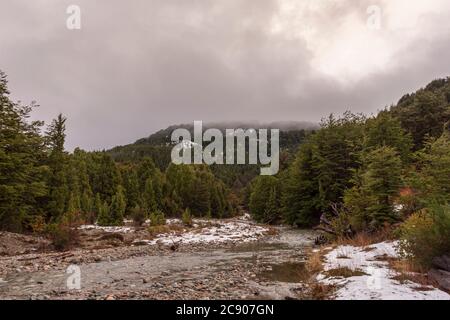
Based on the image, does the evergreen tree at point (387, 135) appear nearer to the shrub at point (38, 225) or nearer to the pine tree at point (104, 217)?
the shrub at point (38, 225)

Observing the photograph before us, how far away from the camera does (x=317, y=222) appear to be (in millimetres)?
49094

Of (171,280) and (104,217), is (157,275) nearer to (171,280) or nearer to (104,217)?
(171,280)

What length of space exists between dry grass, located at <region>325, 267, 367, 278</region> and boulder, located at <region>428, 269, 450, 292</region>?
7.02 ft

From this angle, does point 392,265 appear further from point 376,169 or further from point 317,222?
point 317,222

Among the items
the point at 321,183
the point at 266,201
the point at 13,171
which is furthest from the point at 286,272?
the point at 266,201

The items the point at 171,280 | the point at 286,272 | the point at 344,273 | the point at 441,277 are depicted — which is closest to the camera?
the point at 441,277

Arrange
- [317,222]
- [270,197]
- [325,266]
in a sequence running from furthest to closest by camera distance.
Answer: [270,197] < [317,222] < [325,266]

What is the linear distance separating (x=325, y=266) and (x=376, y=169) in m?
9.01

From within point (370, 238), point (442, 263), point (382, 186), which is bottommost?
point (370, 238)

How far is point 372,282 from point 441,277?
1.86 meters

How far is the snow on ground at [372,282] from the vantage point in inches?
374

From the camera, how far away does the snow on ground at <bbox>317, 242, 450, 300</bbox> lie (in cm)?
950

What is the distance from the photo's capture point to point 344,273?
42.2 ft
